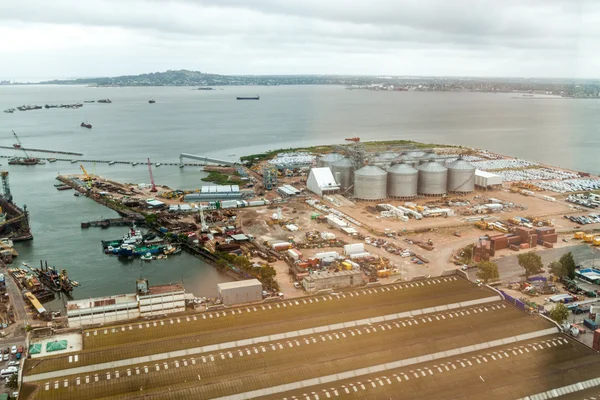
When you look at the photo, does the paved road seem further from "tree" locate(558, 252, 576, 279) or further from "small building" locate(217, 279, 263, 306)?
"small building" locate(217, 279, 263, 306)

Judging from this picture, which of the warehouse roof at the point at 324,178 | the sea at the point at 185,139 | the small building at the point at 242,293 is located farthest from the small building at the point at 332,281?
the warehouse roof at the point at 324,178

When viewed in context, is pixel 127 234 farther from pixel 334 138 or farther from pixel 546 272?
pixel 334 138

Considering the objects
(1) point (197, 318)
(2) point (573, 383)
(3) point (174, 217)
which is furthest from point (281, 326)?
(3) point (174, 217)

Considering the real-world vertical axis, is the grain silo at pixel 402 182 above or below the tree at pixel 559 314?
above

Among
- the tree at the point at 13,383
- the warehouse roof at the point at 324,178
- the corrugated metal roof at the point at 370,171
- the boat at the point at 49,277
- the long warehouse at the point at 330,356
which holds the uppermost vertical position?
the corrugated metal roof at the point at 370,171

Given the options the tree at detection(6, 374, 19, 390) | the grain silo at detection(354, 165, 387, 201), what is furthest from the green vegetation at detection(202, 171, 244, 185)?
the tree at detection(6, 374, 19, 390)

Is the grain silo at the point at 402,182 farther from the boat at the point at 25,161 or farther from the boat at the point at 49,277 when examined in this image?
the boat at the point at 25,161
